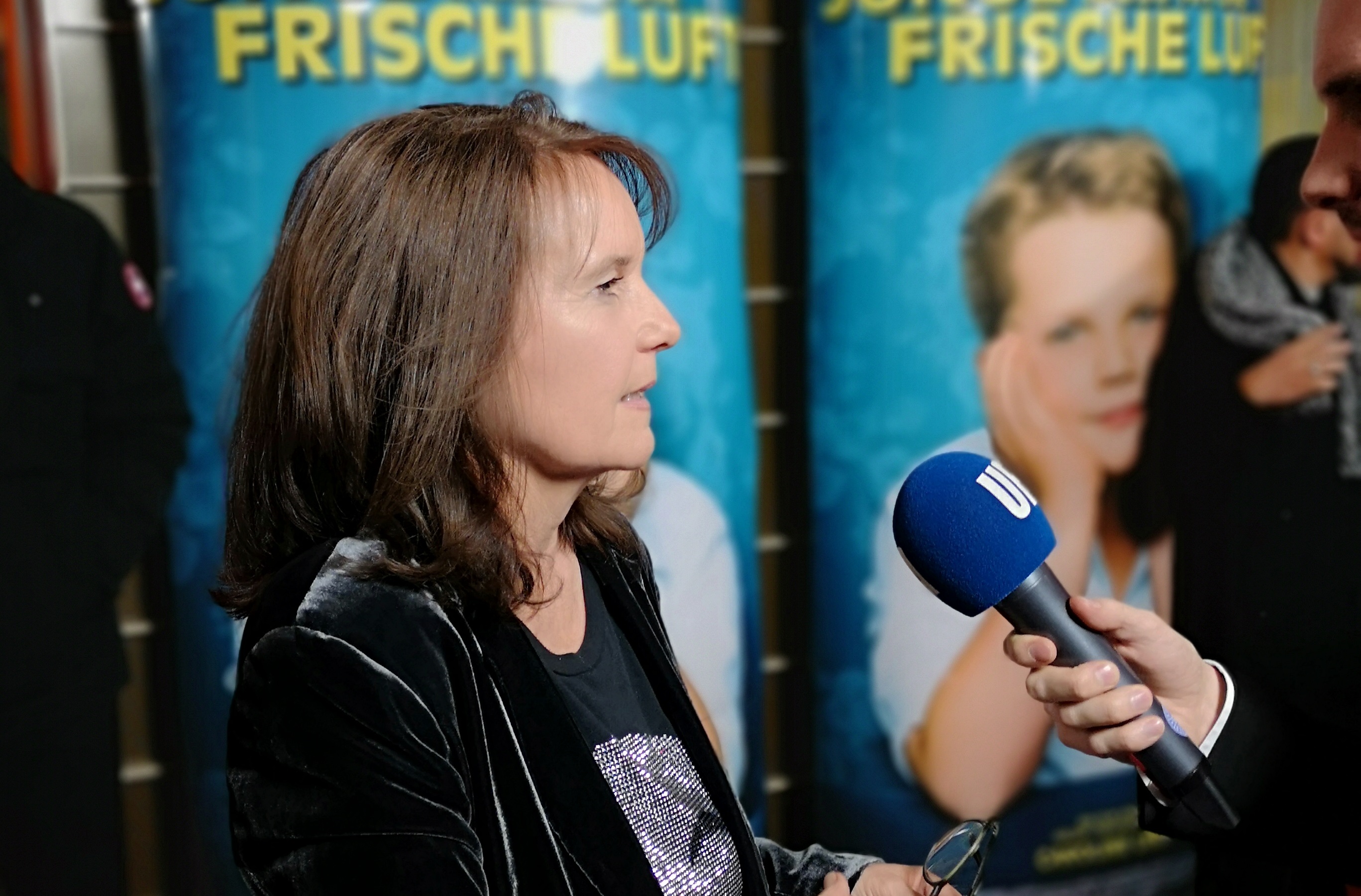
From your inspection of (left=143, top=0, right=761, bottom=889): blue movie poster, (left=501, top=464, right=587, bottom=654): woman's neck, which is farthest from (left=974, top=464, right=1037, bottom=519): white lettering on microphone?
(left=143, top=0, right=761, bottom=889): blue movie poster

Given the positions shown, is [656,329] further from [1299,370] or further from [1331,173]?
[1299,370]

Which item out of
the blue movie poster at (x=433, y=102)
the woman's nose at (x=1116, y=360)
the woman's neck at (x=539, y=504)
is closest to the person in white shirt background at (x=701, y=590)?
the blue movie poster at (x=433, y=102)

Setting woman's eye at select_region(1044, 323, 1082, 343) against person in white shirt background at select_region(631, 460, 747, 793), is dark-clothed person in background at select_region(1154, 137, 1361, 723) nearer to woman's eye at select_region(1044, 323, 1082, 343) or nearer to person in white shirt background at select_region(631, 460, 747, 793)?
woman's eye at select_region(1044, 323, 1082, 343)

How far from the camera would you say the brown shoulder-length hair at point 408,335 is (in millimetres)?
963

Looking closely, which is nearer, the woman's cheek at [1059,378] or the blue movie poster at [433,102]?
the blue movie poster at [433,102]

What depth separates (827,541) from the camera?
2.39 metres

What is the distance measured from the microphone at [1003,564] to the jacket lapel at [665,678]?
23cm

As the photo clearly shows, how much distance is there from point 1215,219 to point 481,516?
1838 millimetres

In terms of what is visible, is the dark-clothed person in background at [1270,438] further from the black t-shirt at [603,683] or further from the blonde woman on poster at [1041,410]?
the black t-shirt at [603,683]

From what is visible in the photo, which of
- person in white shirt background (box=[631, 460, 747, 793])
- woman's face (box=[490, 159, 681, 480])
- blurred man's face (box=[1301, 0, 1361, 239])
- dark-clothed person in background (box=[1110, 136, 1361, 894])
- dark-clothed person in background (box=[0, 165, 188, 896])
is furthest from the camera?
dark-clothed person in background (box=[1110, 136, 1361, 894])

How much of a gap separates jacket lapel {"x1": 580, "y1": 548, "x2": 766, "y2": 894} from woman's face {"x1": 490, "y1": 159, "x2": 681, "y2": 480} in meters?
0.14

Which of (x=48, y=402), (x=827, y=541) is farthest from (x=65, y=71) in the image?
(x=827, y=541)

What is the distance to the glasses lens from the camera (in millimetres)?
944

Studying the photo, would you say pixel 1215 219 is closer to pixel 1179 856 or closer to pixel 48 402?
pixel 1179 856
